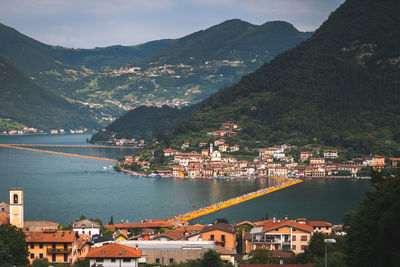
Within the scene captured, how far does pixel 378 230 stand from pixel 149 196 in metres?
47.2

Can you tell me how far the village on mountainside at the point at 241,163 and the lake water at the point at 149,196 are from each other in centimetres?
508

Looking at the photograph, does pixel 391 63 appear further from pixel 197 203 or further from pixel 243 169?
pixel 197 203

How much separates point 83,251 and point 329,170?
58.5 metres

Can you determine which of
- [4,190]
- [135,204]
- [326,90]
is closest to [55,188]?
[4,190]

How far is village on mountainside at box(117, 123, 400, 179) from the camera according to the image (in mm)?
85188

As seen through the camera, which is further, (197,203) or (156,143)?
(156,143)

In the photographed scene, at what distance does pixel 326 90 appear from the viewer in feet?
379

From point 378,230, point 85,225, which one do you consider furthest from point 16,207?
point 378,230

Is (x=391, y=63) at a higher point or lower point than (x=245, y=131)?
higher

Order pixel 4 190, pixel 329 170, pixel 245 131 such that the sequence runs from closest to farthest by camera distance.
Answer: pixel 4 190 < pixel 329 170 < pixel 245 131

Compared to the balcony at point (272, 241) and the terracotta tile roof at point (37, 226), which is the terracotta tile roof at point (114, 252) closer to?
the balcony at point (272, 241)

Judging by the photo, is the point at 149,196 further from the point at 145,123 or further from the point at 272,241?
the point at 145,123

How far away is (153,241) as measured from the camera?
30.5 meters

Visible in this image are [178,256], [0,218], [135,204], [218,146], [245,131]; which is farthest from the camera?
[245,131]
